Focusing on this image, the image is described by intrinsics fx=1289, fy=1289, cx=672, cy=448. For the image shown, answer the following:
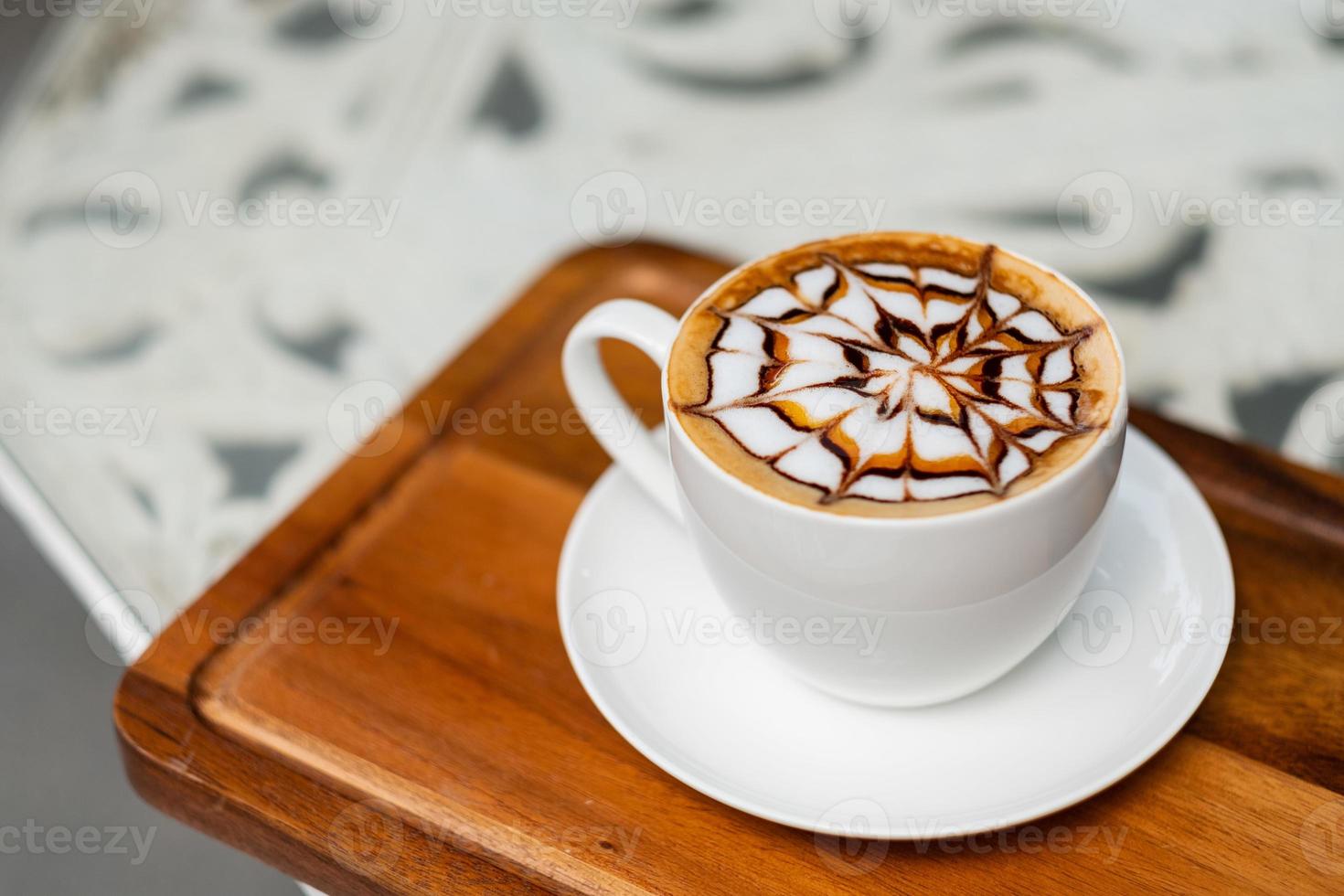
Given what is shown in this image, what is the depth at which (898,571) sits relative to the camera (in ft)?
1.90

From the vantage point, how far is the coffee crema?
596mm

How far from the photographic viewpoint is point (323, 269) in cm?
154

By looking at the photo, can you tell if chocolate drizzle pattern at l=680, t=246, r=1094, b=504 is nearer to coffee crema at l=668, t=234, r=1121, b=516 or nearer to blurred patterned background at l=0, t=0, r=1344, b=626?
coffee crema at l=668, t=234, r=1121, b=516

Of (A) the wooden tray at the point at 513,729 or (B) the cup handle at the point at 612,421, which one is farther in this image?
(B) the cup handle at the point at 612,421

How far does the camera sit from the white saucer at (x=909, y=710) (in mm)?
626

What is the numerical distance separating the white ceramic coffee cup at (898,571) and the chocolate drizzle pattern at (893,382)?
0.8 inches

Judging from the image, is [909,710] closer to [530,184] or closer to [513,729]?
[513,729]

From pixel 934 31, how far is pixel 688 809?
1.18 m

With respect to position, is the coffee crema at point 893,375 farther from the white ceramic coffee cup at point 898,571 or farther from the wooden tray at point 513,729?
the wooden tray at point 513,729

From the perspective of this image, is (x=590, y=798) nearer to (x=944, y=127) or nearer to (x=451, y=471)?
(x=451, y=471)

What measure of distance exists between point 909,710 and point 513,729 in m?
0.22

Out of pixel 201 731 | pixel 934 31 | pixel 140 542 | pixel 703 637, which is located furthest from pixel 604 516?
pixel 934 31

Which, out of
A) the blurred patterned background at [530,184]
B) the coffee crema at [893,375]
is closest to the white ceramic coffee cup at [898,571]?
the coffee crema at [893,375]

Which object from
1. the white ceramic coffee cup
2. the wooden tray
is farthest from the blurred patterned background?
the white ceramic coffee cup
